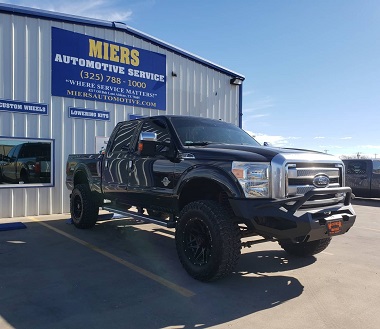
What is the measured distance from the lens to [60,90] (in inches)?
394

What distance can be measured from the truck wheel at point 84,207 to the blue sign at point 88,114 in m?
2.95

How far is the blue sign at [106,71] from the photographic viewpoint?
1005 cm

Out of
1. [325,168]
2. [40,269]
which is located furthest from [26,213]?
[325,168]

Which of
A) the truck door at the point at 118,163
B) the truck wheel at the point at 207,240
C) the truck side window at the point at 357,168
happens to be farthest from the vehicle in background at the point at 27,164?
the truck side window at the point at 357,168

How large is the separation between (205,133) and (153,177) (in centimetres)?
107

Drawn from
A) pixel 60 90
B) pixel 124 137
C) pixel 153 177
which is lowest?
pixel 153 177

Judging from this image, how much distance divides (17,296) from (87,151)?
6.79m

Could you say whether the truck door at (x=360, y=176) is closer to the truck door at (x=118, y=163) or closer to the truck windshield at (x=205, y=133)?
the truck windshield at (x=205, y=133)

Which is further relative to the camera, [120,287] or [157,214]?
[157,214]

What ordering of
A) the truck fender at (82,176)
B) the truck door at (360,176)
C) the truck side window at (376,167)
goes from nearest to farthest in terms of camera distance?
1. the truck fender at (82,176)
2. the truck side window at (376,167)
3. the truck door at (360,176)

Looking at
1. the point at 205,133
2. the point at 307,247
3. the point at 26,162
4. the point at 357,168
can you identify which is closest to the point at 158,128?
the point at 205,133

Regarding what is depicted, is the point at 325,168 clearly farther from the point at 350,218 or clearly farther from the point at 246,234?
the point at 246,234

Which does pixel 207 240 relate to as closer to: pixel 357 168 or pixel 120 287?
pixel 120 287

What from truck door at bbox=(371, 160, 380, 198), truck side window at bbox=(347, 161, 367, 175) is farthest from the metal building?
truck door at bbox=(371, 160, 380, 198)
